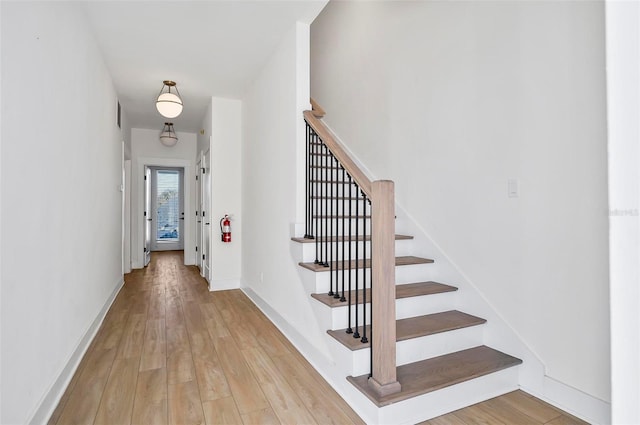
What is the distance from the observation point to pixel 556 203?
6.32ft

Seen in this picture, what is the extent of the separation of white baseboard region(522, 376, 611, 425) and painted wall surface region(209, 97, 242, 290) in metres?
3.74

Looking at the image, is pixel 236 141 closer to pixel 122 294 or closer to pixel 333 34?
pixel 333 34

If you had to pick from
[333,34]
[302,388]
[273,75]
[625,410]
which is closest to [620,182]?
[625,410]

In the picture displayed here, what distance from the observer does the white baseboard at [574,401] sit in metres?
1.72

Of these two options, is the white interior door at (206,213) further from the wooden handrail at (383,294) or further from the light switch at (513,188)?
the light switch at (513,188)

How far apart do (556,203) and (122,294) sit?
4.76 m

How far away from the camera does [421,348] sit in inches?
83.6

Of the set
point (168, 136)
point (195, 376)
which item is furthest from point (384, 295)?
point (168, 136)

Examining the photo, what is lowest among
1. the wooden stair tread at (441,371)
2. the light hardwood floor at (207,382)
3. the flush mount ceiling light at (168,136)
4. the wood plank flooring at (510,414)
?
the wood plank flooring at (510,414)

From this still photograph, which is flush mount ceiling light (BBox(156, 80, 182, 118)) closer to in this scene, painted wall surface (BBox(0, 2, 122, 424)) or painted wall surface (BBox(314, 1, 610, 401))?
painted wall surface (BBox(0, 2, 122, 424))

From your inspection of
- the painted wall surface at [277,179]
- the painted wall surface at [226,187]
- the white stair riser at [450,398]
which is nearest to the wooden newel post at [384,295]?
the white stair riser at [450,398]

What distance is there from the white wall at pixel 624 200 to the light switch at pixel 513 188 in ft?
5.09

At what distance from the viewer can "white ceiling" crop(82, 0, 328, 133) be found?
8.79 feet

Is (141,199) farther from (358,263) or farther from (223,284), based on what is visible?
(358,263)
